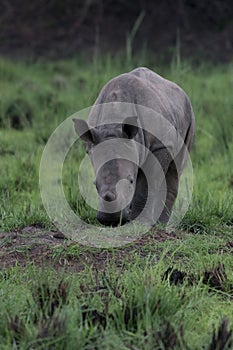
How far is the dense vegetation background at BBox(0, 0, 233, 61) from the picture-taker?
1430cm

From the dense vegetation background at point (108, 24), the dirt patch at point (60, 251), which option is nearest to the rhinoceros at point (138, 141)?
the dirt patch at point (60, 251)

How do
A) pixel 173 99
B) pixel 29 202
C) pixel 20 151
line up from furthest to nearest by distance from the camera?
pixel 20 151 < pixel 29 202 < pixel 173 99

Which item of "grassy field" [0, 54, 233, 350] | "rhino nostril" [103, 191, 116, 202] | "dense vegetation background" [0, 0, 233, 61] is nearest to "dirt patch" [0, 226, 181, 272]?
"grassy field" [0, 54, 233, 350]

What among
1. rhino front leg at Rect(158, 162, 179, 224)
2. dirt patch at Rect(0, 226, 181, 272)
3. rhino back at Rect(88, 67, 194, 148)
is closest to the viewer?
dirt patch at Rect(0, 226, 181, 272)

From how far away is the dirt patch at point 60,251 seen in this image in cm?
464

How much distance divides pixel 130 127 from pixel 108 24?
33.6 feet

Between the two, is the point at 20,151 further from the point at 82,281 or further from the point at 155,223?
the point at 82,281

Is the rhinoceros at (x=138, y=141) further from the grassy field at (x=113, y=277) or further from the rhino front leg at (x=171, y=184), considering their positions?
the grassy field at (x=113, y=277)

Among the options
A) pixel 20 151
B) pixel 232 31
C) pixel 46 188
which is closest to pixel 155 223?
pixel 46 188

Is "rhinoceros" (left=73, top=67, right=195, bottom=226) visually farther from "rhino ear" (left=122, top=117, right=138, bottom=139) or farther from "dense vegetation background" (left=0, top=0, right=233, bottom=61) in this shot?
"dense vegetation background" (left=0, top=0, right=233, bottom=61)

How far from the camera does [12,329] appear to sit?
11.4 feet

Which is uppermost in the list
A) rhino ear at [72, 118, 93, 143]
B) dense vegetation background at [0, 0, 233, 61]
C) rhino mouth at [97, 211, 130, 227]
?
rhino ear at [72, 118, 93, 143]

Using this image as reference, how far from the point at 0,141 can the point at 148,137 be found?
3.65m

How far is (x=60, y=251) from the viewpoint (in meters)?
4.73
